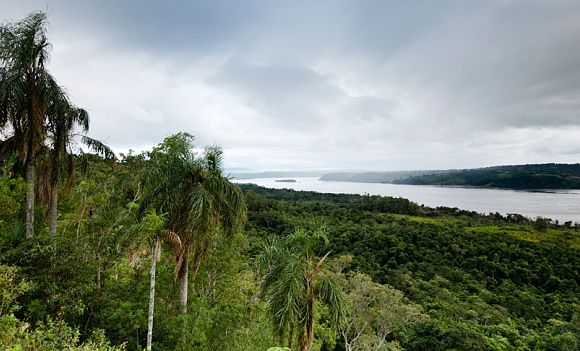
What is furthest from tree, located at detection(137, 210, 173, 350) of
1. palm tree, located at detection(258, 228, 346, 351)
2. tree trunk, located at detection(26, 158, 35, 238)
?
tree trunk, located at detection(26, 158, 35, 238)

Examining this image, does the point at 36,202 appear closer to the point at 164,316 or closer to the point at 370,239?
the point at 164,316

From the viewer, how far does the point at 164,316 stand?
7.04 metres

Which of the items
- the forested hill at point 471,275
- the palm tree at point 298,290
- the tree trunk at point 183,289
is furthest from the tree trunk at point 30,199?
the forested hill at point 471,275

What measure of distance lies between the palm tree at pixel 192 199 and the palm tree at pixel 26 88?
3.06 m

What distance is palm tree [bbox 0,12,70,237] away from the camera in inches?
246

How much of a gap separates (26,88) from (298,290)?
28.0 feet

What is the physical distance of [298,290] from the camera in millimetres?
5184

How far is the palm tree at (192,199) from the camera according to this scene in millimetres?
6402

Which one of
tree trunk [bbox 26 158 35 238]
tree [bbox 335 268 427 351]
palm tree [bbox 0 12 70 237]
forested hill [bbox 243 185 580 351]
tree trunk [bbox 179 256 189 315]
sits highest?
palm tree [bbox 0 12 70 237]

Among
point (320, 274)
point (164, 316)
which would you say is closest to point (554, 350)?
point (320, 274)

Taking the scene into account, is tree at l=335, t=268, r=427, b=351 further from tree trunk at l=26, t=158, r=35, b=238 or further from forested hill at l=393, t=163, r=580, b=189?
forested hill at l=393, t=163, r=580, b=189

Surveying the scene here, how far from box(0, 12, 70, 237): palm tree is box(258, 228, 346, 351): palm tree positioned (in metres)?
6.87

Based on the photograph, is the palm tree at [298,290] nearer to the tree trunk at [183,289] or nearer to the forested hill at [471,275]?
the forested hill at [471,275]

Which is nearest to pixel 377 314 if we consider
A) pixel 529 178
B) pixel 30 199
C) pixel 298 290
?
pixel 298 290
